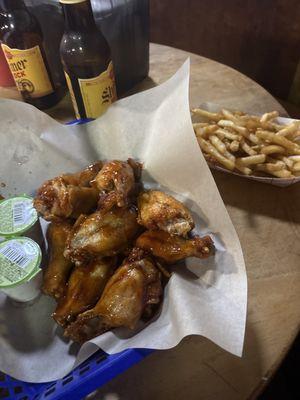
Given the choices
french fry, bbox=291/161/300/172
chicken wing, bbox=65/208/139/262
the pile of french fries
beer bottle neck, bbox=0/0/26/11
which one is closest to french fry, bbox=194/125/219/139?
the pile of french fries

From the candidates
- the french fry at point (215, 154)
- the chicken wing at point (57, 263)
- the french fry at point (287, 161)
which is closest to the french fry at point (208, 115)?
the french fry at point (215, 154)

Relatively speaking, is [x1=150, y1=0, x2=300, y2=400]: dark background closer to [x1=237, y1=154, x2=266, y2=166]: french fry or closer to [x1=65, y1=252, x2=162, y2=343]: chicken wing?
[x1=237, y1=154, x2=266, y2=166]: french fry

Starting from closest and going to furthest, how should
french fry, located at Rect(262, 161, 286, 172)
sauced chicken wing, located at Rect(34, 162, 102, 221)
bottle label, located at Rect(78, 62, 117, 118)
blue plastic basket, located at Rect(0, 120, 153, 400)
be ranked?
blue plastic basket, located at Rect(0, 120, 153, 400) → sauced chicken wing, located at Rect(34, 162, 102, 221) → french fry, located at Rect(262, 161, 286, 172) → bottle label, located at Rect(78, 62, 117, 118)

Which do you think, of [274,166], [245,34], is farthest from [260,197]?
[245,34]

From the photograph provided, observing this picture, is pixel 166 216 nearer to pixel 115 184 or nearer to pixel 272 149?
pixel 115 184

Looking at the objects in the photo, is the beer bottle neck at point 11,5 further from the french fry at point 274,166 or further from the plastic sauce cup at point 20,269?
the french fry at point 274,166
